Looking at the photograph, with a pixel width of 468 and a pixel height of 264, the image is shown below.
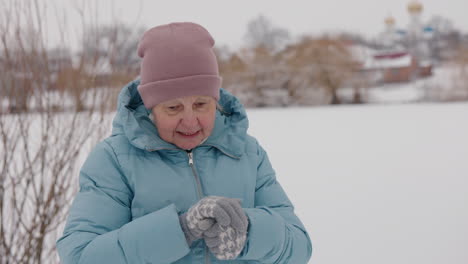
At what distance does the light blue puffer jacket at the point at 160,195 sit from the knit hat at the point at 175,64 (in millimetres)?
98

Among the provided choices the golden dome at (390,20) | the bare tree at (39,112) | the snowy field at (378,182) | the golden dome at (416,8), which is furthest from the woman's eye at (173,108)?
the golden dome at (416,8)

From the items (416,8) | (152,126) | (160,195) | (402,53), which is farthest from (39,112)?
(416,8)

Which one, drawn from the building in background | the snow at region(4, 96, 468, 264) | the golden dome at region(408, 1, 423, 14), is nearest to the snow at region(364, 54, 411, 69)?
the building in background

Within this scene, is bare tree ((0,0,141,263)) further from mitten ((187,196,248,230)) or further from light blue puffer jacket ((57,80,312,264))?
mitten ((187,196,248,230))

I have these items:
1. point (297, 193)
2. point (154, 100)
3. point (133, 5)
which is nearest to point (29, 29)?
point (133, 5)

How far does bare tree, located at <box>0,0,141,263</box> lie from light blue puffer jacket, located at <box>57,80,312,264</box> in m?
1.03

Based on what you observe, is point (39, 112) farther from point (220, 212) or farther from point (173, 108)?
point (220, 212)

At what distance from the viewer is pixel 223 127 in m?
1.08

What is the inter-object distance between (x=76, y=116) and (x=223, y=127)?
1236 millimetres

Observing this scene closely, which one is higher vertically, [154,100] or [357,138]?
[154,100]

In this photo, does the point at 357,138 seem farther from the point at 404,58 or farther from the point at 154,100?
the point at 154,100

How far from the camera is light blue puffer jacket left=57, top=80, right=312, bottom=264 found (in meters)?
0.84

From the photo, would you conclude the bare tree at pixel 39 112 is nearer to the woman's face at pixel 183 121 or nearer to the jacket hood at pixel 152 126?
the jacket hood at pixel 152 126

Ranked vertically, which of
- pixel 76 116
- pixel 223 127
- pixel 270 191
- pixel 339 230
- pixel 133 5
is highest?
pixel 133 5
